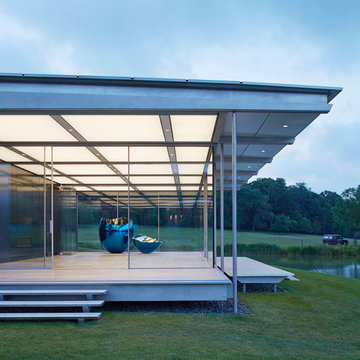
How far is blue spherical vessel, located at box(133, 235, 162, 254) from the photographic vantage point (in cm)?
848

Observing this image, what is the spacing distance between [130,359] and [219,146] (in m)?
5.25

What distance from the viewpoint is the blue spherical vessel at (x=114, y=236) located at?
8742 millimetres

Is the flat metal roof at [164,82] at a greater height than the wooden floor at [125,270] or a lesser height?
greater

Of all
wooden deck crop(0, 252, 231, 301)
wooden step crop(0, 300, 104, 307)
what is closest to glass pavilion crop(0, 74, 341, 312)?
wooden deck crop(0, 252, 231, 301)

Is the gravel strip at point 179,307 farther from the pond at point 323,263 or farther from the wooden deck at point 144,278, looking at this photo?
the pond at point 323,263

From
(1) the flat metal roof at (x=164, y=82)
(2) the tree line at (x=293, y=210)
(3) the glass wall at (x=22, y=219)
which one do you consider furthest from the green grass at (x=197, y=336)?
(2) the tree line at (x=293, y=210)

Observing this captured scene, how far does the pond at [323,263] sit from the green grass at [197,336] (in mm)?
9965

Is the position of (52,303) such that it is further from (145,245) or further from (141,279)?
(145,245)

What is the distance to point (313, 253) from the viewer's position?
22422 mm

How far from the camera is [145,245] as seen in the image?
28.0 ft

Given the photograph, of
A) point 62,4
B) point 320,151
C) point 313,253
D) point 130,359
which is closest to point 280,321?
point 130,359

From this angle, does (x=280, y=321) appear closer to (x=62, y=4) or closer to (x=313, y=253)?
(x=313, y=253)

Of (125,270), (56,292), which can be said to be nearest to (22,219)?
(125,270)

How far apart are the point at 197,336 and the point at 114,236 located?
4.41m
